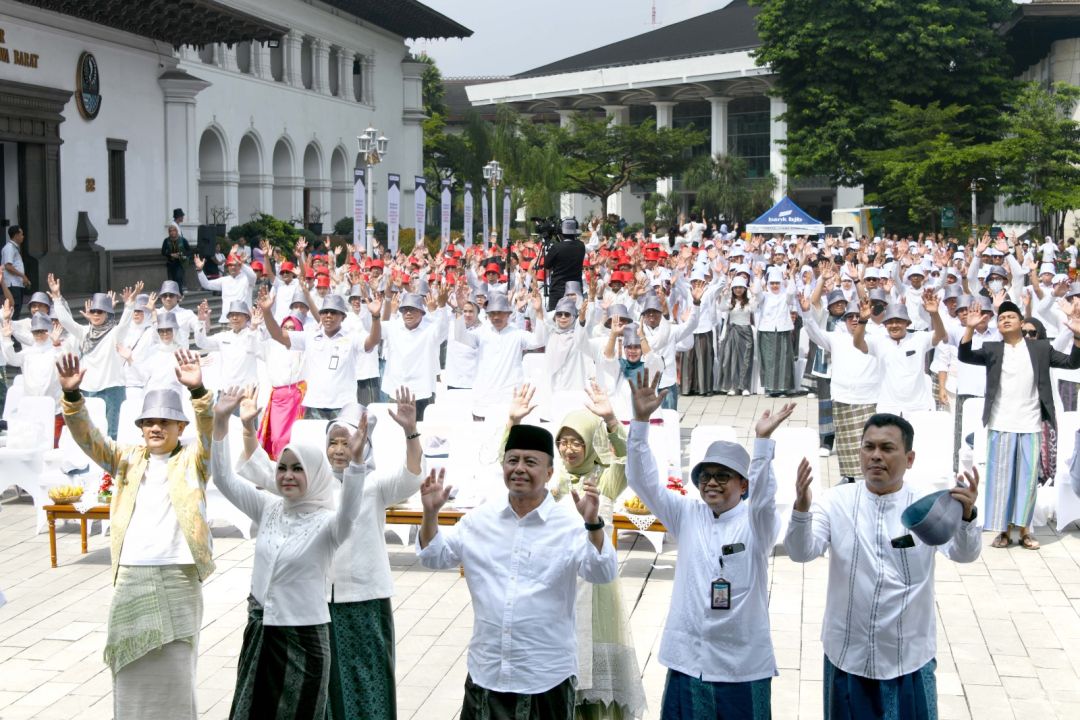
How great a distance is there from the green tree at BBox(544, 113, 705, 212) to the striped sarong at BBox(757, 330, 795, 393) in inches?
1700

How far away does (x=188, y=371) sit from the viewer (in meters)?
6.41

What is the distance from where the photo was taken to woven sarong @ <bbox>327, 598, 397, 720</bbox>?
624 centimetres

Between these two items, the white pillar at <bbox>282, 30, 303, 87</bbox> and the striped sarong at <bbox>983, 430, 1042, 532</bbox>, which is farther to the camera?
the white pillar at <bbox>282, 30, 303, 87</bbox>

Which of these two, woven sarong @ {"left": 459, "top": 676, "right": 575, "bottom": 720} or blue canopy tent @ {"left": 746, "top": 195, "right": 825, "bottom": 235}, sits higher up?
blue canopy tent @ {"left": 746, "top": 195, "right": 825, "bottom": 235}

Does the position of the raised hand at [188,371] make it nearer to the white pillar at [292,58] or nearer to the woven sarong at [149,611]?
the woven sarong at [149,611]

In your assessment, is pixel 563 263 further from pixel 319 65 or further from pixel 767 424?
pixel 319 65

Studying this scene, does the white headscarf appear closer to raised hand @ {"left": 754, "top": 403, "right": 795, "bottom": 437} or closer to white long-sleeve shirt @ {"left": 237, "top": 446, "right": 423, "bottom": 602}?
white long-sleeve shirt @ {"left": 237, "top": 446, "right": 423, "bottom": 602}

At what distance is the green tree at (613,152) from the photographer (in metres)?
62.2

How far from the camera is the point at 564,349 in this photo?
1303 centimetres

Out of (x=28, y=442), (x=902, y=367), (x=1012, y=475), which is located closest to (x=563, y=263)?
(x=902, y=367)

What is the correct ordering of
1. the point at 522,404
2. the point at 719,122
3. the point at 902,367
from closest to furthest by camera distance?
the point at 522,404
the point at 902,367
the point at 719,122

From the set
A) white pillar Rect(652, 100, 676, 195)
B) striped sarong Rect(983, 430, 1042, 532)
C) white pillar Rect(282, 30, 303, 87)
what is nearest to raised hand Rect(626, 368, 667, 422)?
striped sarong Rect(983, 430, 1042, 532)

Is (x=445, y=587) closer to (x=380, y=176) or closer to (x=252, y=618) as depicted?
(x=252, y=618)

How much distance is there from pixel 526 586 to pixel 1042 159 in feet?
115
